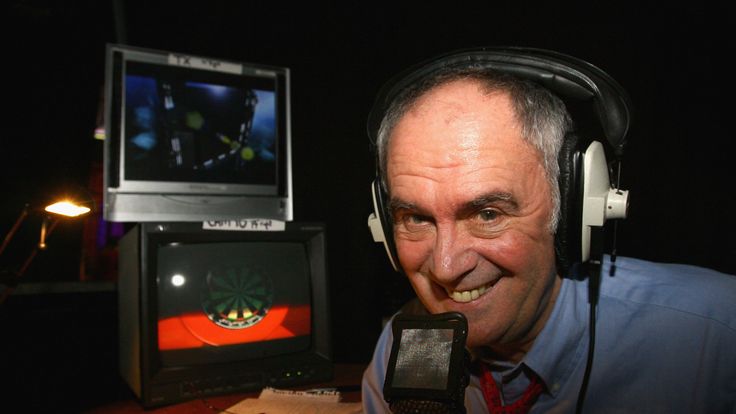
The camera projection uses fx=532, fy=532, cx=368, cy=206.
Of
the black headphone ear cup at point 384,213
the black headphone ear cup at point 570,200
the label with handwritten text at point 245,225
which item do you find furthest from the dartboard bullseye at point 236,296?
the black headphone ear cup at point 570,200

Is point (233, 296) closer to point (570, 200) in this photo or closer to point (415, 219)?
A: point (415, 219)

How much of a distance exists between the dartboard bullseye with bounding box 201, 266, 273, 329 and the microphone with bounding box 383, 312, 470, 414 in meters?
1.02

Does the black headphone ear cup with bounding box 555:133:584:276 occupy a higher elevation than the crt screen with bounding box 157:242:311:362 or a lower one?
higher

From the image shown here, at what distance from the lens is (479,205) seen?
1138 mm

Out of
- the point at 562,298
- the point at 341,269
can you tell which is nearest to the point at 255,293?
the point at 341,269

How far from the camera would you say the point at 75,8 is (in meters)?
3.04

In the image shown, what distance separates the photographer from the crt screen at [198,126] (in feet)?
6.65

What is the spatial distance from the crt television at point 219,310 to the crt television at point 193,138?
0.85 feet

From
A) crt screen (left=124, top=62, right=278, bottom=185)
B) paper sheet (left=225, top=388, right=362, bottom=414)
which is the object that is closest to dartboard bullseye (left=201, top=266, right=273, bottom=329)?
paper sheet (left=225, top=388, right=362, bottom=414)

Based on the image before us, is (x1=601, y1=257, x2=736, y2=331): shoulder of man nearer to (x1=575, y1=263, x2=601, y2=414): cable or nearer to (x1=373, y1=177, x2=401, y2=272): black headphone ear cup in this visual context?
(x1=575, y1=263, x2=601, y2=414): cable

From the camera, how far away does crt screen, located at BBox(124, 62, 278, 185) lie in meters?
2.03

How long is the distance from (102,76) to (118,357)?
161 centimetres

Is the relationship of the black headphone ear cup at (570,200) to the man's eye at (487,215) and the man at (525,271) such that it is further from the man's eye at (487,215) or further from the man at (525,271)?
the man's eye at (487,215)

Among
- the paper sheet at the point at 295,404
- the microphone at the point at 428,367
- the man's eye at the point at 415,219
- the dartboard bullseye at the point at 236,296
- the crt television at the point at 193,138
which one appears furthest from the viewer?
the crt television at the point at 193,138
